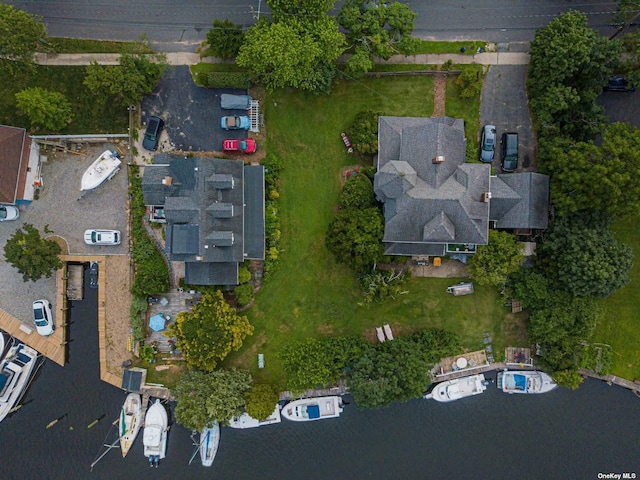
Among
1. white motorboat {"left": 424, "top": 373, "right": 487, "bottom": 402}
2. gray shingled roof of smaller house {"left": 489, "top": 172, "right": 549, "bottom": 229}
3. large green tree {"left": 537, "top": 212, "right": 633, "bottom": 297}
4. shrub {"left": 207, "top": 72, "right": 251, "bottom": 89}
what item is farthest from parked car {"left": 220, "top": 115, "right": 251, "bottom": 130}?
white motorboat {"left": 424, "top": 373, "right": 487, "bottom": 402}

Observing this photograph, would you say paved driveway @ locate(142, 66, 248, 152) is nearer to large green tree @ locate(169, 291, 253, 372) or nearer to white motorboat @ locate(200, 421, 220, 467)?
large green tree @ locate(169, 291, 253, 372)

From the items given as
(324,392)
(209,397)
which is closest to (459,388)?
(324,392)

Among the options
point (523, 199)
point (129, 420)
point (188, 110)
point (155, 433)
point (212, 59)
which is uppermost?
point (212, 59)

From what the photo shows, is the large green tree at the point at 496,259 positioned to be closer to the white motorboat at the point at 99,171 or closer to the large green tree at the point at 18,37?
the white motorboat at the point at 99,171

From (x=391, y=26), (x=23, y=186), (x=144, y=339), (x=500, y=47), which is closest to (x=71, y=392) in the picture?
(x=144, y=339)

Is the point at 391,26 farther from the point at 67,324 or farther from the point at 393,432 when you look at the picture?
the point at 67,324

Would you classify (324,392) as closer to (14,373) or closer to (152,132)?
(152,132)

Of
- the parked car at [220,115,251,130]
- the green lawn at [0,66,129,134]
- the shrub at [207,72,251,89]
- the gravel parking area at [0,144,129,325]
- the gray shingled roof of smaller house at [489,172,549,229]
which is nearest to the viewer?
the gray shingled roof of smaller house at [489,172,549,229]
